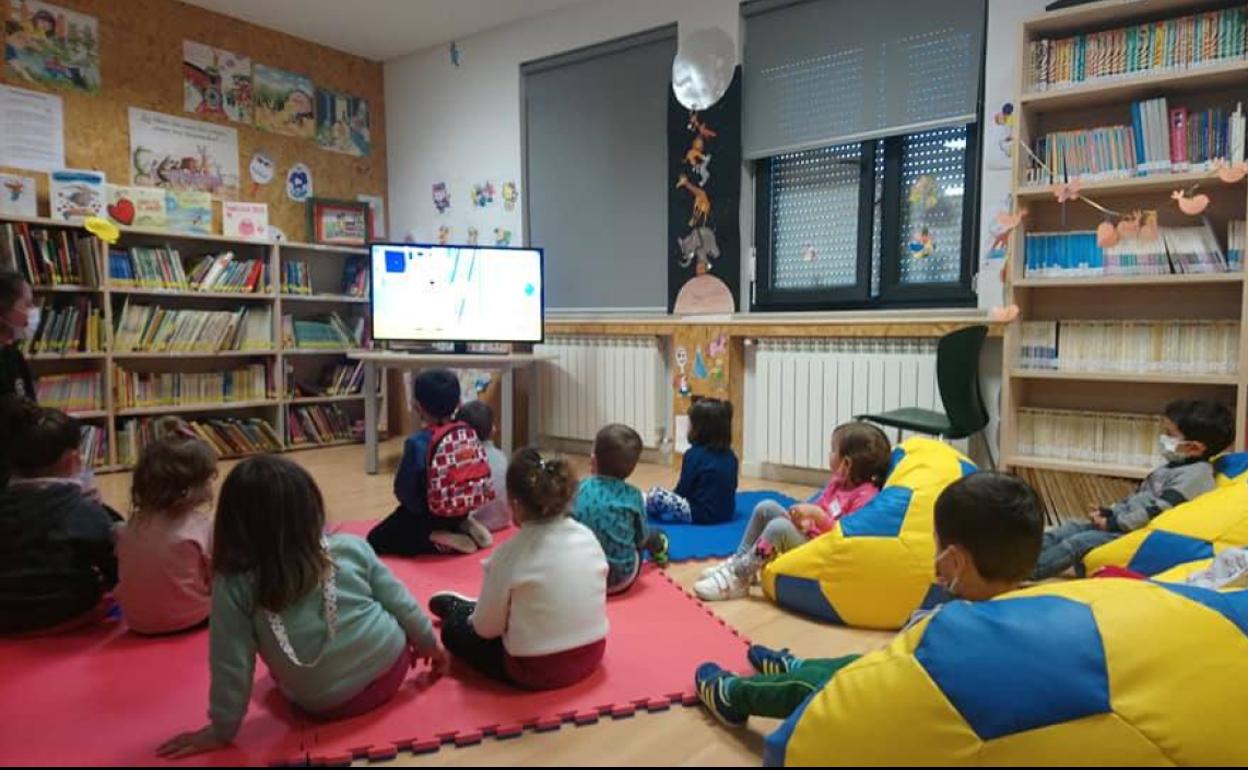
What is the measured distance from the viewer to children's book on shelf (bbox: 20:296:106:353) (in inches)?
A: 164

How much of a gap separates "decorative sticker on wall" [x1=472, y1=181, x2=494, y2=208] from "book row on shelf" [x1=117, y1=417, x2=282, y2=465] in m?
2.11

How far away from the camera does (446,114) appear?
18.6ft

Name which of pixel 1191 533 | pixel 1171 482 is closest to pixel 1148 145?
pixel 1171 482

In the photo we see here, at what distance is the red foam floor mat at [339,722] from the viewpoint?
1502 mm

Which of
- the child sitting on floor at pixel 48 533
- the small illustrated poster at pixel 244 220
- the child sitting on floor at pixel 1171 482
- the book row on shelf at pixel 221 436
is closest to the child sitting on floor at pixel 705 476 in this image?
the child sitting on floor at pixel 1171 482

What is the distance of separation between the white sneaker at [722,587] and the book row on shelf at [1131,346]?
5.77 ft

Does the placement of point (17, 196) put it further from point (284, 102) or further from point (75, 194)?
point (284, 102)

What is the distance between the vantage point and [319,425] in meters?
5.46

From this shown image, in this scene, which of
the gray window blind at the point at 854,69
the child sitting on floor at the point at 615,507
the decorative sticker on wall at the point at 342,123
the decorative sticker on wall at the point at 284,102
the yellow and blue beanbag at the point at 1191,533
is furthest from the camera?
the decorative sticker on wall at the point at 342,123

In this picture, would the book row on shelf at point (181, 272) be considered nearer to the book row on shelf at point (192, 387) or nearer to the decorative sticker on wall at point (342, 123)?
the book row on shelf at point (192, 387)

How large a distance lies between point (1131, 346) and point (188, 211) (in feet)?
16.8

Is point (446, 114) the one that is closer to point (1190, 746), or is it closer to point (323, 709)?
point (323, 709)

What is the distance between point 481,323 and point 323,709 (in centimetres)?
319

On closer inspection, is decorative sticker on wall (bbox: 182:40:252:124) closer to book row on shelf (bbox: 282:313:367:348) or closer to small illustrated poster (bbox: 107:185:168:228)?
small illustrated poster (bbox: 107:185:168:228)
